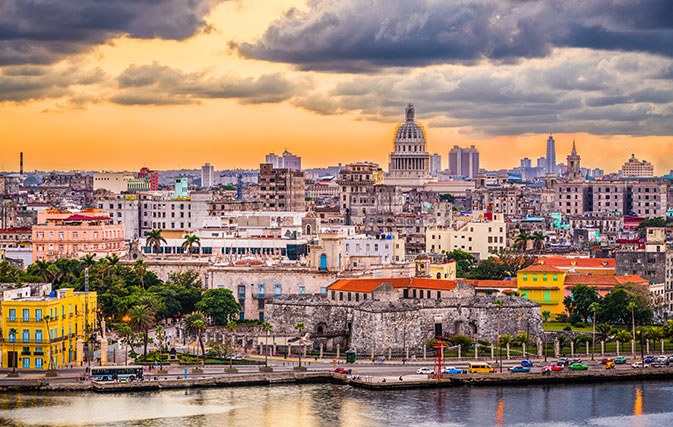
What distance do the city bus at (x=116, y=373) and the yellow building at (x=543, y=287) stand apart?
35.4 m

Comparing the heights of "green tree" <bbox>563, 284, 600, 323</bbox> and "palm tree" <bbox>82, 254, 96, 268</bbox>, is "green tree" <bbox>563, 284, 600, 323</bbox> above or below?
below

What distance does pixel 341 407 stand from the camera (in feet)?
238

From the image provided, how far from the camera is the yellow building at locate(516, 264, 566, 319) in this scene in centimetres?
10188

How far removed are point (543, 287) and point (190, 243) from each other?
3352cm

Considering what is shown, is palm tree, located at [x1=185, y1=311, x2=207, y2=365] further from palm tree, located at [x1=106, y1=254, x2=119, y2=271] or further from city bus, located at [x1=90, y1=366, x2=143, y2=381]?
palm tree, located at [x1=106, y1=254, x2=119, y2=271]

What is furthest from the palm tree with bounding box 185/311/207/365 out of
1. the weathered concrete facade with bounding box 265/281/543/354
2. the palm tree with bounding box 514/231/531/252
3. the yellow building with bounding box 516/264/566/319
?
the palm tree with bounding box 514/231/531/252

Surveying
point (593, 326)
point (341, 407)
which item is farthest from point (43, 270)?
point (593, 326)

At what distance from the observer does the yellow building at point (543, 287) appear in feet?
334

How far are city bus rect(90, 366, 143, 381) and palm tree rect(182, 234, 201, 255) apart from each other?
40.9 metres

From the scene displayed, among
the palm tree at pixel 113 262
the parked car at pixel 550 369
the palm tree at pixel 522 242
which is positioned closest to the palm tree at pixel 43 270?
the palm tree at pixel 113 262

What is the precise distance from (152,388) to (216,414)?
658cm

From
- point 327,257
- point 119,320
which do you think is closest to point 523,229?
point 327,257

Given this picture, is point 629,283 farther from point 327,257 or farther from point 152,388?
point 152,388

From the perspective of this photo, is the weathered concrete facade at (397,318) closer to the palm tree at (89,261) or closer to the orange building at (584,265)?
the palm tree at (89,261)
